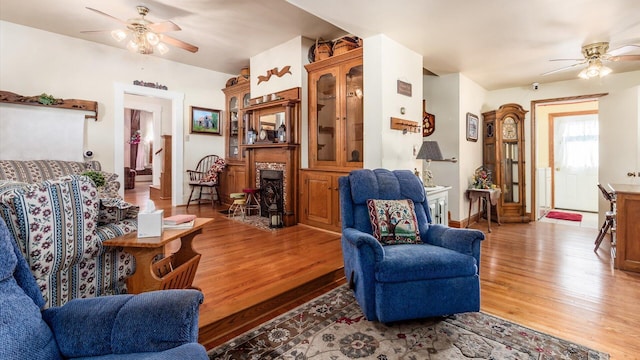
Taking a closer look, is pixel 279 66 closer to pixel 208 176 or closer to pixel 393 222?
pixel 208 176

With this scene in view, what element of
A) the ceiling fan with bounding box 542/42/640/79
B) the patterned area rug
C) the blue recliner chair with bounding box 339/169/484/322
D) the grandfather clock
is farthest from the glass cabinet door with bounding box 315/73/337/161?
the grandfather clock

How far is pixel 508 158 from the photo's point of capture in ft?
18.2

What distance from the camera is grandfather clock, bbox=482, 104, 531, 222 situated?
5387mm

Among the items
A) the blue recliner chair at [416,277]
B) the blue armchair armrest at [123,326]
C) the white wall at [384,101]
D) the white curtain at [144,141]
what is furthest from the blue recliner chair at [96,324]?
the white curtain at [144,141]

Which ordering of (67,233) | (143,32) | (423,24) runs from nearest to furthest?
1. (67,233)
2. (423,24)
3. (143,32)

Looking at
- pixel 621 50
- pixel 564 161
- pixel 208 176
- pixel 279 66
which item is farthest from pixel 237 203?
pixel 564 161

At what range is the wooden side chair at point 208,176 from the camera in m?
5.93

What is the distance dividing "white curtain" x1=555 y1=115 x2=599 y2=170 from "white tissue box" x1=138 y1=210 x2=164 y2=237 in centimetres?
797

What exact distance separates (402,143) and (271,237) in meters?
2.01

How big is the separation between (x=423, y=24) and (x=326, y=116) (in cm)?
160

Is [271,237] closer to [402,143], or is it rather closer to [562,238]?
[402,143]

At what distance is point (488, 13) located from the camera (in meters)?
2.86

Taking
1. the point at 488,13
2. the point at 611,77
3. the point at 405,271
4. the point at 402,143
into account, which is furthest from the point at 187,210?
the point at 611,77

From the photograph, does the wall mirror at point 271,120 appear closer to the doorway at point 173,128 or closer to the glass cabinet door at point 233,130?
the glass cabinet door at point 233,130
